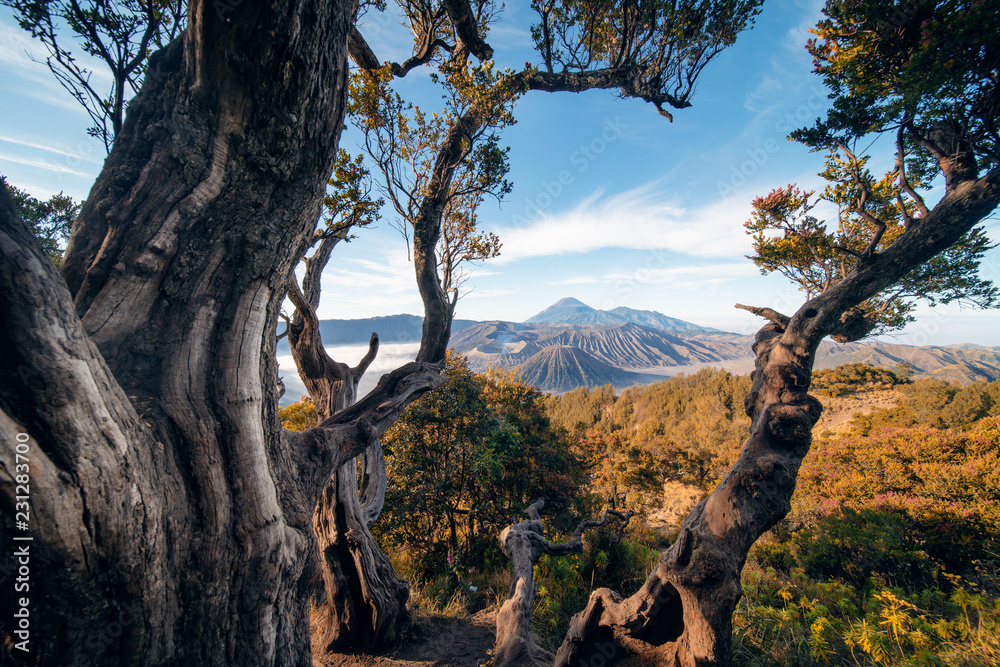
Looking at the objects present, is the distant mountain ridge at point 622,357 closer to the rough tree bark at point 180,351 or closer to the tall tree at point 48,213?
the tall tree at point 48,213

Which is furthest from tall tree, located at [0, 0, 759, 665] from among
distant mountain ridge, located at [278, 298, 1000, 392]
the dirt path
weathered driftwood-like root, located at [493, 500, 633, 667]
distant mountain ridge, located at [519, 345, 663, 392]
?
distant mountain ridge, located at [519, 345, 663, 392]

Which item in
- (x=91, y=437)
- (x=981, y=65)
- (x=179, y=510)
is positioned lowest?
(x=179, y=510)

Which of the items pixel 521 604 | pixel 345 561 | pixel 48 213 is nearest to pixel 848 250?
pixel 521 604

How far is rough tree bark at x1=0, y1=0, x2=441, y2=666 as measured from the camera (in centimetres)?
120

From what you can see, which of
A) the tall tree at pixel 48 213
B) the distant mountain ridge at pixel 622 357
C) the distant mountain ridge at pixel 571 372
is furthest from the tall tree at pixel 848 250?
the distant mountain ridge at pixel 571 372

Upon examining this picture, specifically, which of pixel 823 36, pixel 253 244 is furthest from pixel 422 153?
pixel 823 36

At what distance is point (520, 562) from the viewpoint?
3.66 m

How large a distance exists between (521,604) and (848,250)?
4678mm

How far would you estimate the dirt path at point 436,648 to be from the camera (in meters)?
3.49

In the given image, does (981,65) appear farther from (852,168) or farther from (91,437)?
(91,437)

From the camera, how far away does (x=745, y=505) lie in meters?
2.65

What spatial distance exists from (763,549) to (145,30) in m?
10.0

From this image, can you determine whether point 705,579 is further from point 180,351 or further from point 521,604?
point 180,351

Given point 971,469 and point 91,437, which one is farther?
point 971,469
